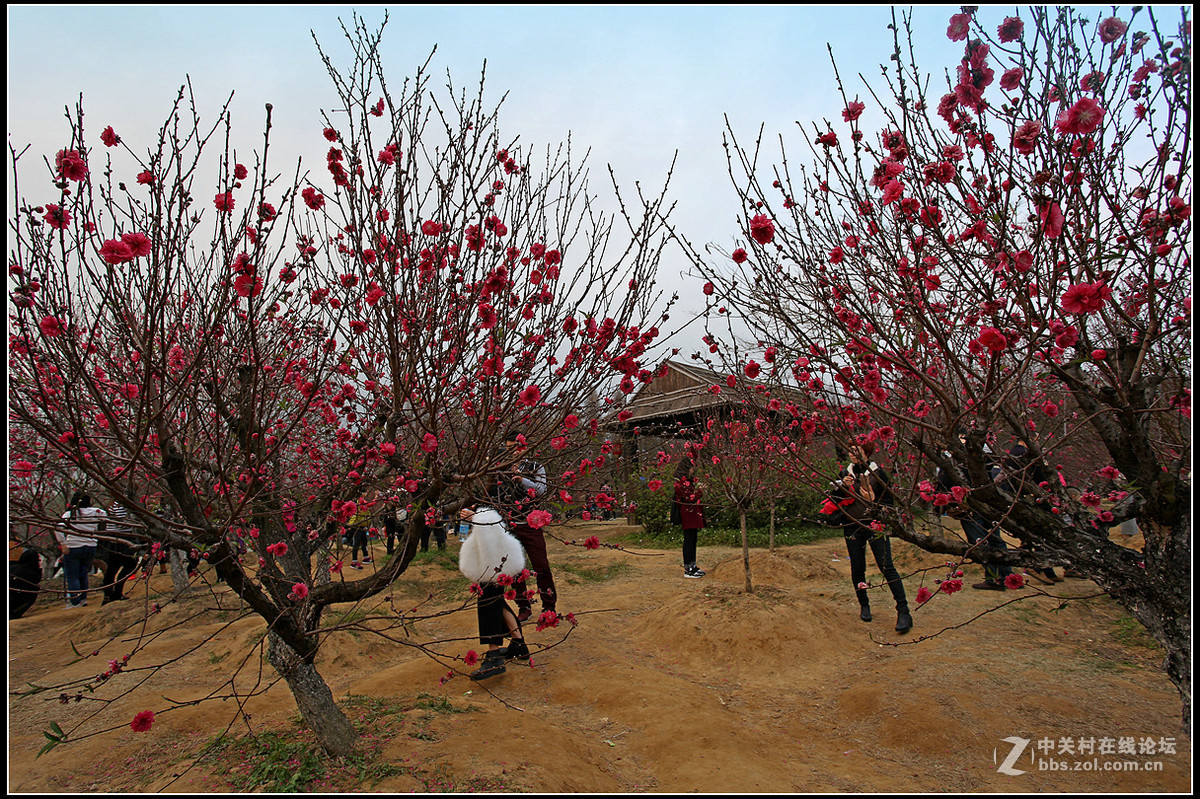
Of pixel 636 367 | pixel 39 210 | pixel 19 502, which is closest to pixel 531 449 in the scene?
pixel 636 367

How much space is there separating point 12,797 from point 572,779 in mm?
2416

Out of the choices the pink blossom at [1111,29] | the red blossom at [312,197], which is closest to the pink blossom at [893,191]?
the pink blossom at [1111,29]

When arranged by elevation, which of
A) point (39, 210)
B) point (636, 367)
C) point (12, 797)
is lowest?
point (12, 797)

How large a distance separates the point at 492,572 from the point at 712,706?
181cm

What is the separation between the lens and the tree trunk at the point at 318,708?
304cm

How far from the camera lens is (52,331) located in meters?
2.54

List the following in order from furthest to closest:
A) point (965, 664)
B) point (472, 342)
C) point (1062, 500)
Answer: point (965, 664) < point (472, 342) < point (1062, 500)

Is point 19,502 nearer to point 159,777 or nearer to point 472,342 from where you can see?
point 159,777

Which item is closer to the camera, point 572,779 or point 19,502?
point 19,502

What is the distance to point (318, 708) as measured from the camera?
3.07 metres

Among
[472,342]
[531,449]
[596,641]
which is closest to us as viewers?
[531,449]

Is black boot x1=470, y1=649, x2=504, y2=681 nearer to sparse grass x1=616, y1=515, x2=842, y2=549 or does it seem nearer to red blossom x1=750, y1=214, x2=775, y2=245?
red blossom x1=750, y1=214, x2=775, y2=245

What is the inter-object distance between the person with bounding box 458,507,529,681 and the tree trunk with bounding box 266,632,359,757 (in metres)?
1.20

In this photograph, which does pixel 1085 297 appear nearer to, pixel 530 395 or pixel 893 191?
pixel 893 191
